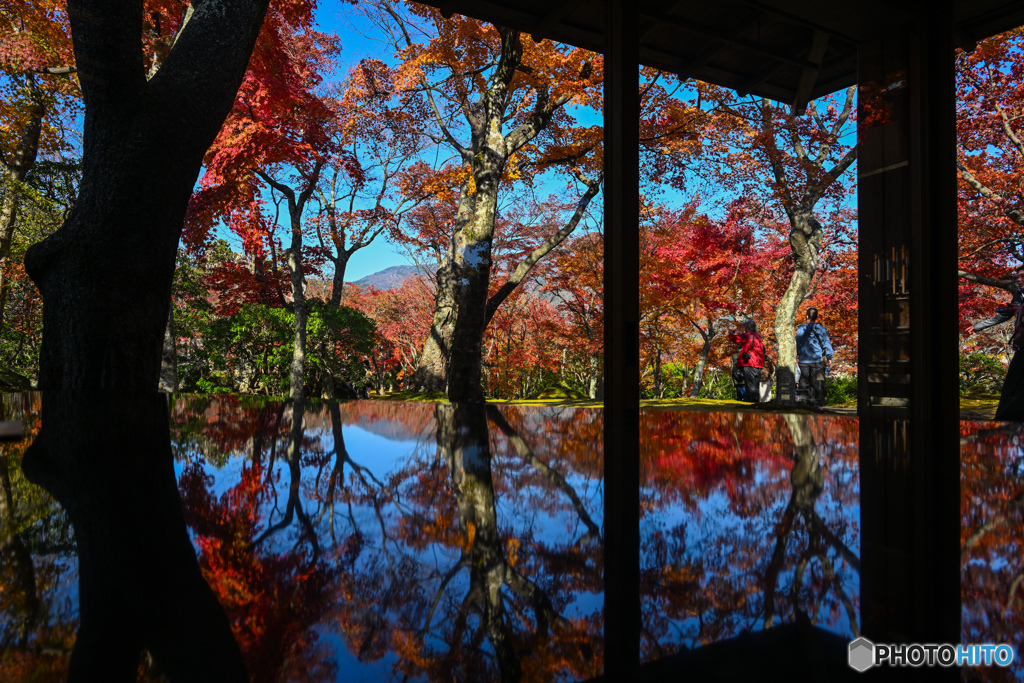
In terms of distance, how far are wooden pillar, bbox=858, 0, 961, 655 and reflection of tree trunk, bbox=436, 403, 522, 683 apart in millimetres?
738

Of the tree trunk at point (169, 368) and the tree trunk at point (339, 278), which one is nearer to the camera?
the tree trunk at point (169, 368)

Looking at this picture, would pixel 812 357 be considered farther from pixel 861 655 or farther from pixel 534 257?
pixel 861 655

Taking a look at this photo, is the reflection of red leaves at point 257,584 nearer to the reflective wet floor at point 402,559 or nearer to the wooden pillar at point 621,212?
the reflective wet floor at point 402,559

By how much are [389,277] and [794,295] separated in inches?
159

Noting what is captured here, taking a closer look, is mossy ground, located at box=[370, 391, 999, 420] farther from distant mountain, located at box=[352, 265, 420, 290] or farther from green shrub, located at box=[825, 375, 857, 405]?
distant mountain, located at box=[352, 265, 420, 290]

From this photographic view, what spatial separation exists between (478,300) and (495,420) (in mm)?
2648

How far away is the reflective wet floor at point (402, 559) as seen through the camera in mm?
304

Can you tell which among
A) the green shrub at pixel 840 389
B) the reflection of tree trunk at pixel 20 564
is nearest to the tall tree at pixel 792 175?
the green shrub at pixel 840 389

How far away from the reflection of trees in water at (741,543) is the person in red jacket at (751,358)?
3634 millimetres

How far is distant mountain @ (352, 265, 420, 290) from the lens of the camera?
5719 mm

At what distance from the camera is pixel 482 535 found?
20.9 inches

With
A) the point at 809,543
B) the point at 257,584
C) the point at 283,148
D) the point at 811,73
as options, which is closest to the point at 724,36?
the point at 811,73

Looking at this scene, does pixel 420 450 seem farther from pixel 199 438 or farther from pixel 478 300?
pixel 478 300

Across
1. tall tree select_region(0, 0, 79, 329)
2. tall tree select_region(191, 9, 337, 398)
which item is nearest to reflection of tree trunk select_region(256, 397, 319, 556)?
tall tree select_region(0, 0, 79, 329)
